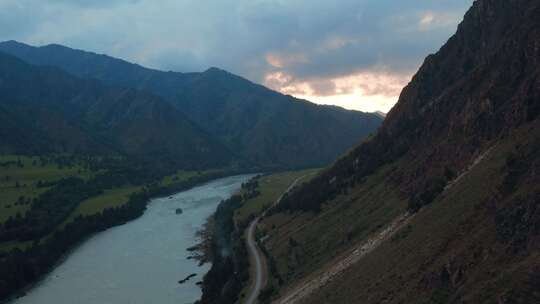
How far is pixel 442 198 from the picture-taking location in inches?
2751

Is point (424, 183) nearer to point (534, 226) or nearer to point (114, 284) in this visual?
point (534, 226)

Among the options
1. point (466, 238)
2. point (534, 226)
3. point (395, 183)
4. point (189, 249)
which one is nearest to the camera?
point (534, 226)

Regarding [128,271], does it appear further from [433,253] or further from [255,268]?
[433,253]

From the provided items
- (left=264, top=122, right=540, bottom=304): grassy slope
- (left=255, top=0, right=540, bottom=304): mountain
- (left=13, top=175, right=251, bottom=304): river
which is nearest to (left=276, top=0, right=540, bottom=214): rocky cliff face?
(left=255, top=0, right=540, bottom=304): mountain

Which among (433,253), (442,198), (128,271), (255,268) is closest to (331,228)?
(255,268)

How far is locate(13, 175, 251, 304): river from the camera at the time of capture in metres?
104

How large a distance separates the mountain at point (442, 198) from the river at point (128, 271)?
70.5 feet

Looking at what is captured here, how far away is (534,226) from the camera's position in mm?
44188

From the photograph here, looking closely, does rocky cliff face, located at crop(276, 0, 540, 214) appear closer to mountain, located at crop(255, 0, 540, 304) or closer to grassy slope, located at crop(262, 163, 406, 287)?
mountain, located at crop(255, 0, 540, 304)

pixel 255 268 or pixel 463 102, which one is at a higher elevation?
pixel 463 102

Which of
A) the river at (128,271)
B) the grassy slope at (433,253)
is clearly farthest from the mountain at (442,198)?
the river at (128,271)

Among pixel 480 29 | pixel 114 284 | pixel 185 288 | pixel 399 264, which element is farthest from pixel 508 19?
pixel 114 284

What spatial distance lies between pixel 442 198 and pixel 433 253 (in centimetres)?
1776

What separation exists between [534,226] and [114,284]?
88.2 metres
